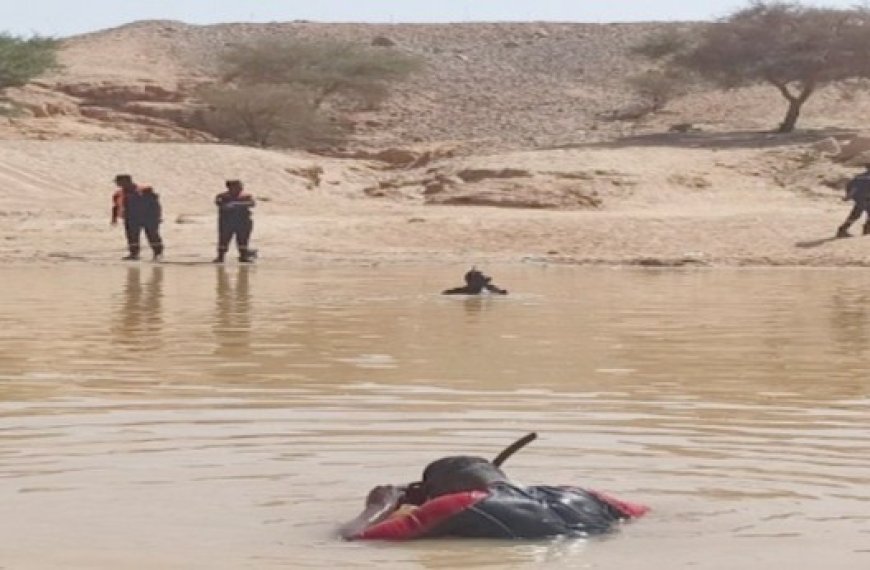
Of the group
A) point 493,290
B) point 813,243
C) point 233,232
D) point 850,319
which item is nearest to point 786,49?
point 813,243

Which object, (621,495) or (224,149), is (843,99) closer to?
(224,149)

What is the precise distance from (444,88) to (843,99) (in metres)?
15.1

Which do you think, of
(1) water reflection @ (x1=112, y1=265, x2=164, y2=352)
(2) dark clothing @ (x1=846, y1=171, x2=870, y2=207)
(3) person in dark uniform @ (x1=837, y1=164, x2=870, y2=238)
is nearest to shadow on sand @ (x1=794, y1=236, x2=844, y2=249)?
(3) person in dark uniform @ (x1=837, y1=164, x2=870, y2=238)

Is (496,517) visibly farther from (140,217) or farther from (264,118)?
(264,118)

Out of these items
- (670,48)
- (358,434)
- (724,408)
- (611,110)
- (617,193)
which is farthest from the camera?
(611,110)

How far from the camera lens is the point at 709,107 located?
195 ft

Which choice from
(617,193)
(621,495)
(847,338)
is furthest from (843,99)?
(621,495)

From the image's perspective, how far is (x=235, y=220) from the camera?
89.7 feet

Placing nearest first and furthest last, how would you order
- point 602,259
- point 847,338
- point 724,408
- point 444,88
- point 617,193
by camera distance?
point 724,408 → point 847,338 → point 602,259 → point 617,193 → point 444,88

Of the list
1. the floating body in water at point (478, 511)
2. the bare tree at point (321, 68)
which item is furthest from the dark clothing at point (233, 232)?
the bare tree at point (321, 68)

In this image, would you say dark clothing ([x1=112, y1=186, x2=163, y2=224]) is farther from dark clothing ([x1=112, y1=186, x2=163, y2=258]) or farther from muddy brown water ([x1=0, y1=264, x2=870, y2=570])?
muddy brown water ([x1=0, y1=264, x2=870, y2=570])

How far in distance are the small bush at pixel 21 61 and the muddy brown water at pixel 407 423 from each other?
3204 cm

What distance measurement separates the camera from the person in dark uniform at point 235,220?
2711 centimetres

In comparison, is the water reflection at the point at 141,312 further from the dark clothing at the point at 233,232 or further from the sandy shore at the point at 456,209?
the sandy shore at the point at 456,209
